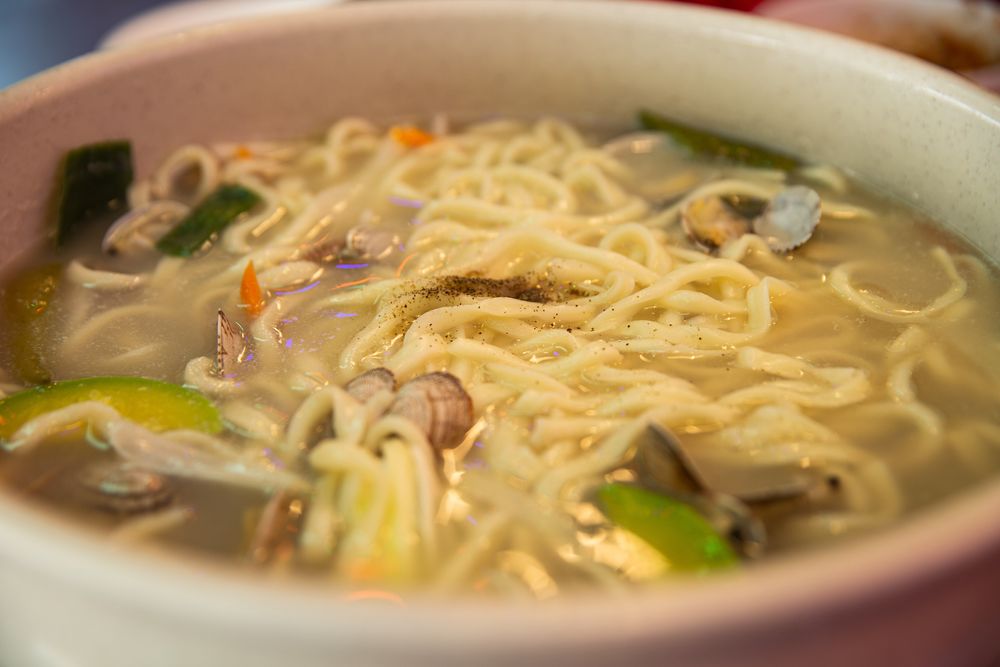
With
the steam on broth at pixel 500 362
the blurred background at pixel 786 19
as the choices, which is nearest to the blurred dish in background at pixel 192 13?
the blurred background at pixel 786 19

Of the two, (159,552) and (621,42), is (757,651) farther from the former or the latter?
(621,42)

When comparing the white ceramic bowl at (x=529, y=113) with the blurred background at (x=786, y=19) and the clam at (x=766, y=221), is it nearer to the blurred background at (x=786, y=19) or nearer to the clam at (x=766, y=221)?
the clam at (x=766, y=221)

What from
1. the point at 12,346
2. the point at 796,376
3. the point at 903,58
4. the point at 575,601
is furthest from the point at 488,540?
the point at 903,58

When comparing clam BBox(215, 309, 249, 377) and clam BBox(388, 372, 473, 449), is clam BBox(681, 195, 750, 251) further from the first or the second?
clam BBox(215, 309, 249, 377)

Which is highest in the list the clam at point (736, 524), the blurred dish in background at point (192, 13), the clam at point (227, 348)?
the blurred dish in background at point (192, 13)

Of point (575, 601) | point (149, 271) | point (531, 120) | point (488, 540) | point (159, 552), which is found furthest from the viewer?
point (531, 120)

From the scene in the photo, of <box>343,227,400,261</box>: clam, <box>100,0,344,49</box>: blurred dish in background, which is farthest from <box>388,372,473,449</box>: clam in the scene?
<box>100,0,344,49</box>: blurred dish in background
